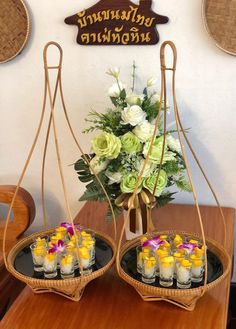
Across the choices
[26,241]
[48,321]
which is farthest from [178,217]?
[48,321]

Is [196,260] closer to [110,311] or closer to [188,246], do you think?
[188,246]

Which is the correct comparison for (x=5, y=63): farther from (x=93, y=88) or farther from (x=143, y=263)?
(x=143, y=263)

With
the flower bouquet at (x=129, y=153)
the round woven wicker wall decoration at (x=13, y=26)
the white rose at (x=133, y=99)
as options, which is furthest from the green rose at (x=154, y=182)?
the round woven wicker wall decoration at (x=13, y=26)

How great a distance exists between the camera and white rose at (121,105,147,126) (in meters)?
1.26

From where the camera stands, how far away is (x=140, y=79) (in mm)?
1581

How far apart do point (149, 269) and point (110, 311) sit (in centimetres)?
14

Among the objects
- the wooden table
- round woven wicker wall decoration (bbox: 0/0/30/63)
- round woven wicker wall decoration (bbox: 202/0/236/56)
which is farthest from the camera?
round woven wicker wall decoration (bbox: 0/0/30/63)

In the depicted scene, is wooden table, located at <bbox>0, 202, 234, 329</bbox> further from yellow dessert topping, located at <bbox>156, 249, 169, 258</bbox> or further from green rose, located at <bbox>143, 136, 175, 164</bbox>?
green rose, located at <bbox>143, 136, 175, 164</bbox>

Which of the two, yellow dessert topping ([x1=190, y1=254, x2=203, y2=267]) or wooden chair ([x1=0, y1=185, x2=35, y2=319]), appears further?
wooden chair ([x1=0, y1=185, x2=35, y2=319])

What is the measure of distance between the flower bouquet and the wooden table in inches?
10.7

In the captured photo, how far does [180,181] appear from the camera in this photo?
1376 millimetres

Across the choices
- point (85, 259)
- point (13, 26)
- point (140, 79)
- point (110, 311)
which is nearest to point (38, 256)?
point (85, 259)

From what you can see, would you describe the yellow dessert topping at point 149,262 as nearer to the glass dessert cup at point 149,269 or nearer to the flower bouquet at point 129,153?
the glass dessert cup at point 149,269

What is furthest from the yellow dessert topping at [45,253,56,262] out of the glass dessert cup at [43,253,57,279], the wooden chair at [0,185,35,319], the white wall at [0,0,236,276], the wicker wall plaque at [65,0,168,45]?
the wicker wall plaque at [65,0,168,45]
